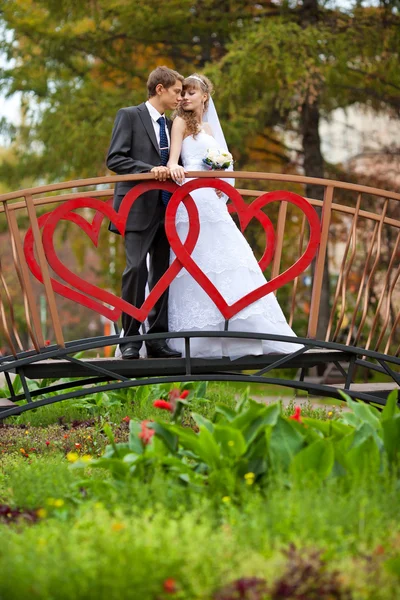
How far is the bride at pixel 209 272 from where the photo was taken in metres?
6.23

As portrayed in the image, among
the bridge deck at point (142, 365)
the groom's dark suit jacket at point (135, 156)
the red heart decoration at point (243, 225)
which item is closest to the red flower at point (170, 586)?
the bridge deck at point (142, 365)

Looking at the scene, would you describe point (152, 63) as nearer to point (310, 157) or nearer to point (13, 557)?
point (310, 157)

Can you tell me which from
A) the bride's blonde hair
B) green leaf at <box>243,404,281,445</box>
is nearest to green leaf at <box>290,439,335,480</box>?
green leaf at <box>243,404,281,445</box>

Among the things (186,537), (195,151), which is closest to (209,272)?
(195,151)

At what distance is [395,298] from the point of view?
17016 millimetres

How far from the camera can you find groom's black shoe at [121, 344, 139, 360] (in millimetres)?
6156

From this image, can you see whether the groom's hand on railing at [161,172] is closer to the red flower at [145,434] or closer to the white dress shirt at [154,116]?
the white dress shirt at [154,116]

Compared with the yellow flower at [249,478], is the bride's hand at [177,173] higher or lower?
higher

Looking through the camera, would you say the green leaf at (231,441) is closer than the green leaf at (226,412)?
Yes

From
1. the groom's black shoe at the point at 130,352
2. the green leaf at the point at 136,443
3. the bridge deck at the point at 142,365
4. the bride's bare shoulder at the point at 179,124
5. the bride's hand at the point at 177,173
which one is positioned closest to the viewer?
the green leaf at the point at 136,443

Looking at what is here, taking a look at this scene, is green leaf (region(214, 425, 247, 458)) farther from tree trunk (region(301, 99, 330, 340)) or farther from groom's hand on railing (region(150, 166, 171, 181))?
tree trunk (region(301, 99, 330, 340))

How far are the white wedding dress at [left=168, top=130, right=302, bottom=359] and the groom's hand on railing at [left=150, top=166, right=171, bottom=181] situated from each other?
60 centimetres

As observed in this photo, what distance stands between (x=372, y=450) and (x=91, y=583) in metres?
1.51

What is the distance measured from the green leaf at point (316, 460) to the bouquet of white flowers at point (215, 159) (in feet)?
9.97
